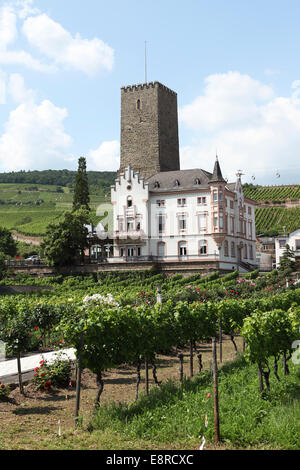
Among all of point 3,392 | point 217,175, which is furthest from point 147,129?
point 3,392

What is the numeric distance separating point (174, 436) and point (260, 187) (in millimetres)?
134742

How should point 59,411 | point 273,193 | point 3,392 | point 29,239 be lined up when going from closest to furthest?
point 59,411
point 3,392
point 29,239
point 273,193

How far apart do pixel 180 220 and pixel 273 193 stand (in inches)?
2979

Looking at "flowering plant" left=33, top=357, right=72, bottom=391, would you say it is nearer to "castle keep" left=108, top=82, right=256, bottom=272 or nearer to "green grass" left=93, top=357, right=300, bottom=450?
"green grass" left=93, top=357, right=300, bottom=450

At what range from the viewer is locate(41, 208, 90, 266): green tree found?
6494 centimetres

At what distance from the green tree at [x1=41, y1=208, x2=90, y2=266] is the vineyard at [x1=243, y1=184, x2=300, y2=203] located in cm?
7146

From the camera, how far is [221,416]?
1219 cm

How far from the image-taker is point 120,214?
68500mm

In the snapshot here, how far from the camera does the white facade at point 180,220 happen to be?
2488 inches

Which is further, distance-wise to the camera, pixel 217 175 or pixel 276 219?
pixel 276 219

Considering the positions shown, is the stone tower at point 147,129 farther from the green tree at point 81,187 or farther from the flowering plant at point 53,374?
the flowering plant at point 53,374

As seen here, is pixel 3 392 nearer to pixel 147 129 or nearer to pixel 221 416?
pixel 221 416

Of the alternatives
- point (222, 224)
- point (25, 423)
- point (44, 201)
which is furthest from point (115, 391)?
point (44, 201)

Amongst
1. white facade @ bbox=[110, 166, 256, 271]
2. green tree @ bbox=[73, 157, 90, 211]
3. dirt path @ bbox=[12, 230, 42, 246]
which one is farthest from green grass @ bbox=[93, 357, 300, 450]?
dirt path @ bbox=[12, 230, 42, 246]
